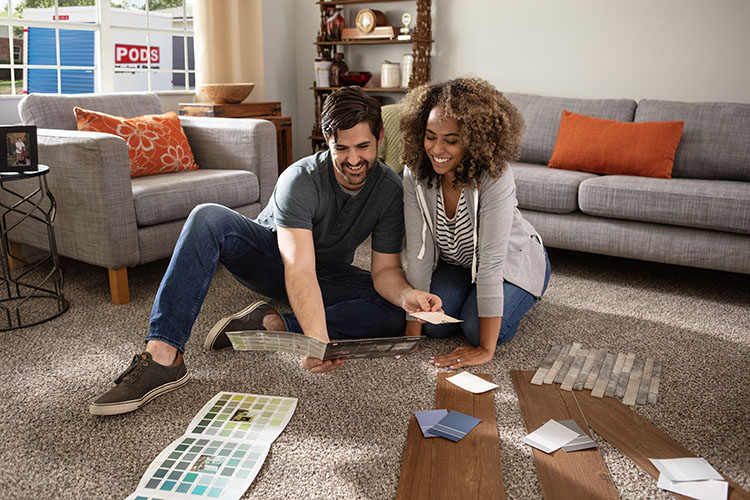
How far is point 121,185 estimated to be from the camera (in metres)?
2.41

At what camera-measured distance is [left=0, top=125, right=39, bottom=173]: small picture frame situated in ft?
7.32

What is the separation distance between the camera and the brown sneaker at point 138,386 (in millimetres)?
1618

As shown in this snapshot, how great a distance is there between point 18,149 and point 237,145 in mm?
1044

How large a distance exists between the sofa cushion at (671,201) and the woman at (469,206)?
88cm

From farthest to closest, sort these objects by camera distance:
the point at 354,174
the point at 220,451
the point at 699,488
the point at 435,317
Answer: the point at 354,174, the point at 435,317, the point at 220,451, the point at 699,488

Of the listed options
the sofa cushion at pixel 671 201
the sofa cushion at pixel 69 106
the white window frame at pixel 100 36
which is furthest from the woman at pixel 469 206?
the white window frame at pixel 100 36

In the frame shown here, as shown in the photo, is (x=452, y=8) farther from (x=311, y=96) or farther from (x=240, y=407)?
(x=240, y=407)

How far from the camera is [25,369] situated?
6.25 ft

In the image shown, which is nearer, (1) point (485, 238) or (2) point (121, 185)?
(1) point (485, 238)

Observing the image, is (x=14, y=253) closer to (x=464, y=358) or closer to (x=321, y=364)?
(x=321, y=364)

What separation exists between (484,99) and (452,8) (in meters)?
2.70

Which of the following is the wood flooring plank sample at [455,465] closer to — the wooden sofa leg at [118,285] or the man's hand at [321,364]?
the man's hand at [321,364]

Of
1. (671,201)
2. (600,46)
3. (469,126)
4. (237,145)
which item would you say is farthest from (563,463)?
(600,46)

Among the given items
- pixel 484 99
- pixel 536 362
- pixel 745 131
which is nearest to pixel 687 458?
pixel 536 362
